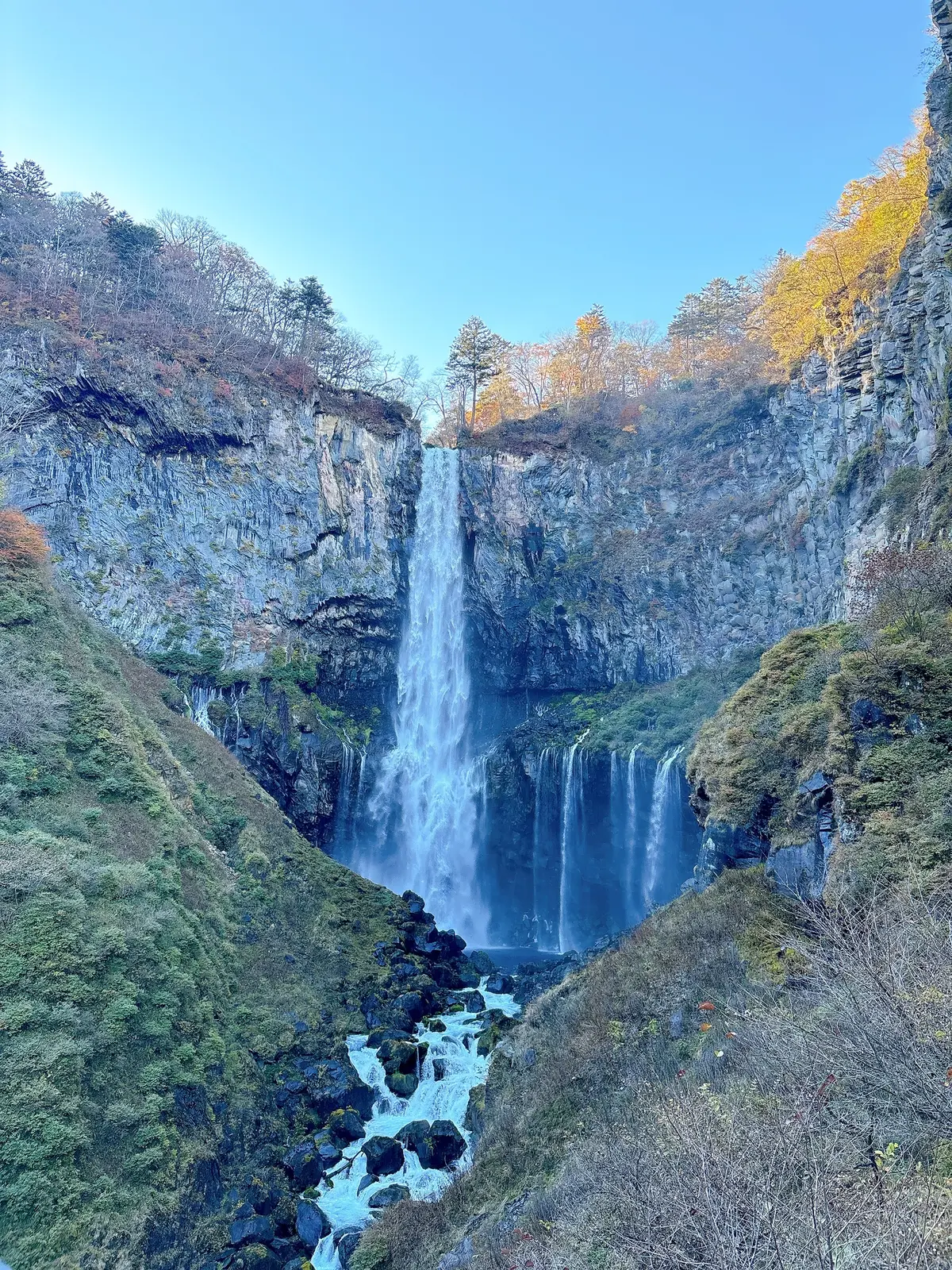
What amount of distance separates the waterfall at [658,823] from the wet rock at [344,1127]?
53.4 ft

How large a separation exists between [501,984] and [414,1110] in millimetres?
6170

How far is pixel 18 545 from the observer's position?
2136 cm

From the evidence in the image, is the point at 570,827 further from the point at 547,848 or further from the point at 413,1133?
the point at 413,1133

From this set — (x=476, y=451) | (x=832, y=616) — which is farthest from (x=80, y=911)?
(x=476, y=451)

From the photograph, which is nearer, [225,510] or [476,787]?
[225,510]

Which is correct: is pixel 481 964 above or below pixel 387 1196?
above

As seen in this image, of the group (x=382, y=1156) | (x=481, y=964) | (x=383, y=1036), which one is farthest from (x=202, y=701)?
(x=382, y=1156)

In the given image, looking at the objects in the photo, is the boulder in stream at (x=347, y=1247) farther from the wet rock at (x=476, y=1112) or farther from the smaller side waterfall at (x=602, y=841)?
the smaller side waterfall at (x=602, y=841)

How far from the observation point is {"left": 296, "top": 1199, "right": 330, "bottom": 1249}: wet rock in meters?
11.7

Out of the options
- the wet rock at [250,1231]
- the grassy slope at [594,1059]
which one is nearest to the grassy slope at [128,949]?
the wet rock at [250,1231]

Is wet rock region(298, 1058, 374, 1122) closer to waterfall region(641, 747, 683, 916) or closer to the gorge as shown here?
the gorge

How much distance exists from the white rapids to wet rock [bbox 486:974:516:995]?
284 mm

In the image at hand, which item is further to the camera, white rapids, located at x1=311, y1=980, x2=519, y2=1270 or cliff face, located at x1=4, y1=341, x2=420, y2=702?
cliff face, located at x1=4, y1=341, x2=420, y2=702

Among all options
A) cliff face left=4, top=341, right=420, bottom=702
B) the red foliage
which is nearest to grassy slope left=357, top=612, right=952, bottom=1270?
the red foliage
